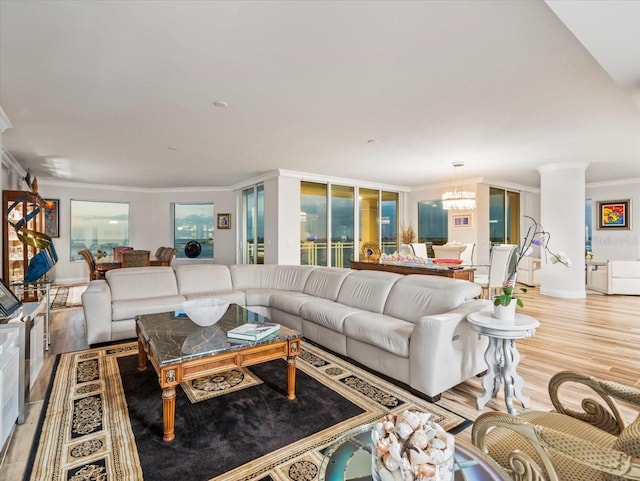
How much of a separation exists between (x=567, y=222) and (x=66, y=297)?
10.0 metres

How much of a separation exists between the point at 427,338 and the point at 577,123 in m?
3.61

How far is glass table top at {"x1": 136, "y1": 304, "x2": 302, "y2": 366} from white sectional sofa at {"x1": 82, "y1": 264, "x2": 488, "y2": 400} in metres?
0.79

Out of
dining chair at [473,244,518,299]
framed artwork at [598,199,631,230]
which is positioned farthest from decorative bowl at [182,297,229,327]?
framed artwork at [598,199,631,230]

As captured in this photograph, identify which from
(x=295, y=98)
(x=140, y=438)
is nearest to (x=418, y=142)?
(x=295, y=98)

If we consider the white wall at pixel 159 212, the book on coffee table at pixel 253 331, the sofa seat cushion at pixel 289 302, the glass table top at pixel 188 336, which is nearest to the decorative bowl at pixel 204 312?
the glass table top at pixel 188 336

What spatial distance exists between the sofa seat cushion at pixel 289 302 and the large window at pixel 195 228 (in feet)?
20.7

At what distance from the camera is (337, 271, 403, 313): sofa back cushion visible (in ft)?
11.7

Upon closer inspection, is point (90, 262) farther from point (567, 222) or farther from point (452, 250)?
point (567, 222)

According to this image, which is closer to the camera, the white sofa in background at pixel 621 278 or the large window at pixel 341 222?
the white sofa in background at pixel 621 278

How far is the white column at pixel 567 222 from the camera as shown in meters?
6.57

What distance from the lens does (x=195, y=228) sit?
33.9ft

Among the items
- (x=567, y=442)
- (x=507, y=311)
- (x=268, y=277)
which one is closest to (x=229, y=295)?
(x=268, y=277)

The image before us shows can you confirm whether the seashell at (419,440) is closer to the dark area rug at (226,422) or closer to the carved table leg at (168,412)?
the dark area rug at (226,422)

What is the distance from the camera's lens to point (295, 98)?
3422mm
